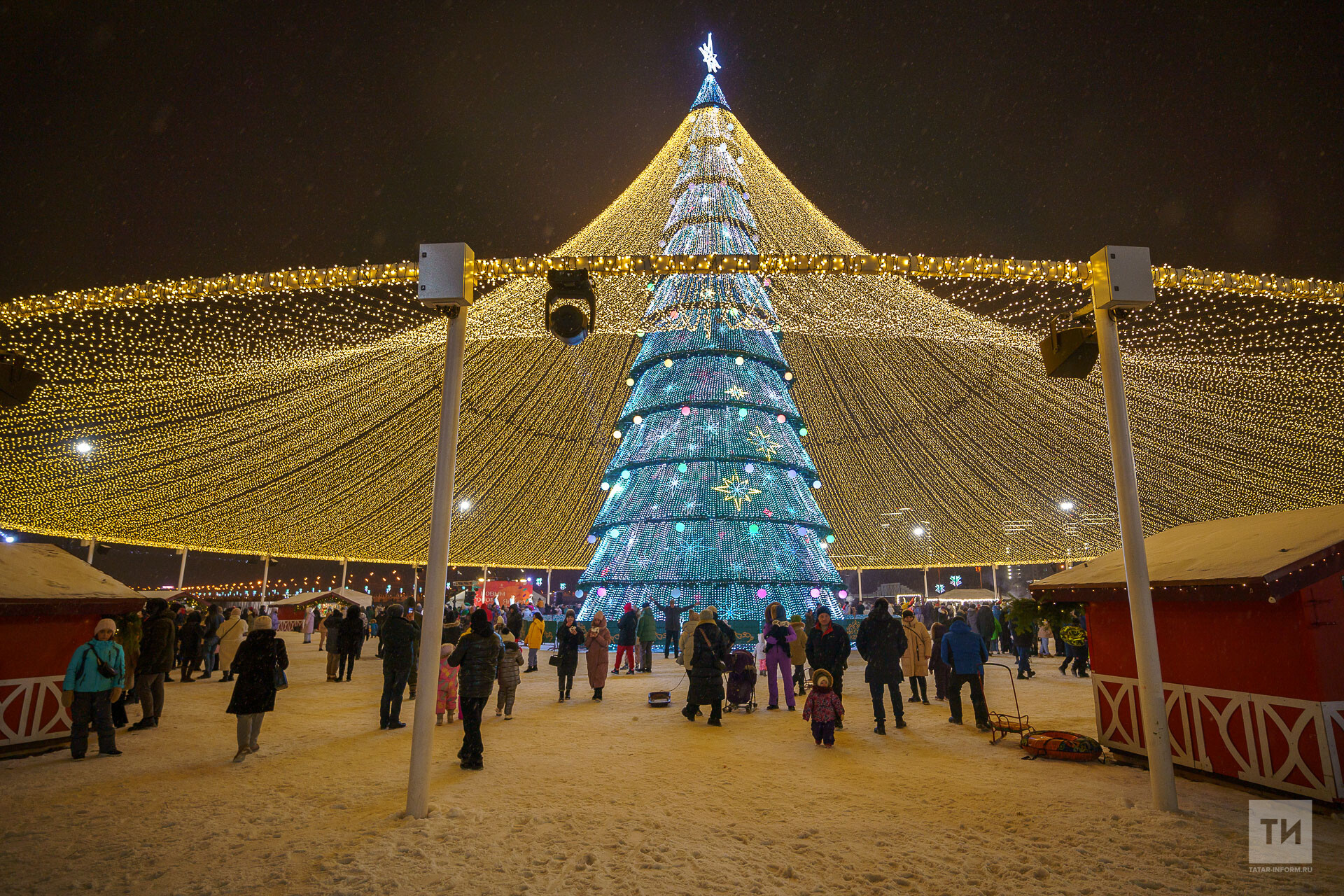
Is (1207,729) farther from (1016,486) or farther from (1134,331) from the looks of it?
(1016,486)

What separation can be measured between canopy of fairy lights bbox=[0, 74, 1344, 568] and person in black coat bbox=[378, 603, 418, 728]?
4238 mm

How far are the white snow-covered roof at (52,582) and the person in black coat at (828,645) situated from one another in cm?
838

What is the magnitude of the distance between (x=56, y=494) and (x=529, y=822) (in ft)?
56.4

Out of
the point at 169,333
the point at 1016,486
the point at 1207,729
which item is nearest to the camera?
the point at 1207,729

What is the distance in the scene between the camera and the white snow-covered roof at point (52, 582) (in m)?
7.12

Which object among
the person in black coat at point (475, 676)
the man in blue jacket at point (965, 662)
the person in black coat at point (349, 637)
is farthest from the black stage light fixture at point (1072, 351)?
the person in black coat at point (349, 637)

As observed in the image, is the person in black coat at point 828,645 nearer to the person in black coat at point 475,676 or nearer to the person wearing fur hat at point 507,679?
the person wearing fur hat at point 507,679

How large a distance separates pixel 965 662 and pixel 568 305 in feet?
21.7

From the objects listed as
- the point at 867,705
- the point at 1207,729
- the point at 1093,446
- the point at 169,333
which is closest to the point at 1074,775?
the point at 1207,729

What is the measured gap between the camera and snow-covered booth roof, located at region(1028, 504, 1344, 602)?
16.3 feet

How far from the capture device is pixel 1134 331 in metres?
10.5

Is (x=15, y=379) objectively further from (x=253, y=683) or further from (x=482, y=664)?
(x=482, y=664)

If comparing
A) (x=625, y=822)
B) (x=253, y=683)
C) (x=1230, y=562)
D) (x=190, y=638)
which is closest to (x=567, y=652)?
(x=253, y=683)

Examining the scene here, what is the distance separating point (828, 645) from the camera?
8945mm
